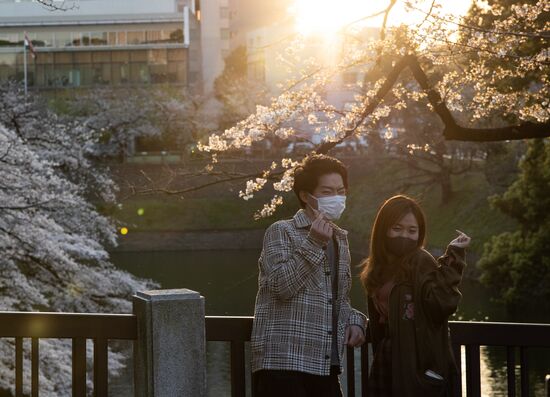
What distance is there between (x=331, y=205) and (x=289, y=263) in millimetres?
318

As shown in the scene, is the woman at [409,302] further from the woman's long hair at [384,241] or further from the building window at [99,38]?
the building window at [99,38]

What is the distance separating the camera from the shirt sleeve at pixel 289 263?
14.6 feet

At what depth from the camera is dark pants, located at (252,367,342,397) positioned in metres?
4.50

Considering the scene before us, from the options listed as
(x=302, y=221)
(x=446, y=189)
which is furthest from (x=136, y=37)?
(x=302, y=221)

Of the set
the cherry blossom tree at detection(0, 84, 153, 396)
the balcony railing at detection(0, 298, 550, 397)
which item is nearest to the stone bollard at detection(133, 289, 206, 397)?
the balcony railing at detection(0, 298, 550, 397)

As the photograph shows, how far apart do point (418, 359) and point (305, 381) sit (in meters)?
0.55

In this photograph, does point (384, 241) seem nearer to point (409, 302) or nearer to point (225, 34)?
point (409, 302)

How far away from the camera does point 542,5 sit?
8.12m

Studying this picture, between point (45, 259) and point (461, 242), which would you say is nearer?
point (461, 242)

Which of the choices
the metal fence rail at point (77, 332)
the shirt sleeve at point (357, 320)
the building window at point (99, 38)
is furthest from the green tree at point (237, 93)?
the shirt sleeve at point (357, 320)

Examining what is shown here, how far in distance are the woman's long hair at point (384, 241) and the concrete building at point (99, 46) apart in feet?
193

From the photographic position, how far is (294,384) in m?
4.50

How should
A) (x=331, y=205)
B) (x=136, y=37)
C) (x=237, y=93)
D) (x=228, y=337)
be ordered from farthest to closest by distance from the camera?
(x=136, y=37), (x=237, y=93), (x=228, y=337), (x=331, y=205)

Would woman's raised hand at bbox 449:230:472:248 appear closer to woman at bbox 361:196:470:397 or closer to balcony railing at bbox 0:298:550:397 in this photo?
woman at bbox 361:196:470:397
